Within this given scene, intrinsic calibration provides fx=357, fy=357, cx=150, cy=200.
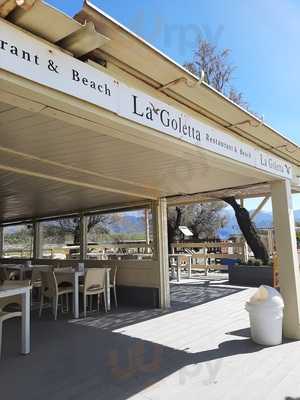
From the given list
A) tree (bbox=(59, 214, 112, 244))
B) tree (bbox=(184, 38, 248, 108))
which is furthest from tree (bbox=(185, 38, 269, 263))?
tree (bbox=(59, 214, 112, 244))

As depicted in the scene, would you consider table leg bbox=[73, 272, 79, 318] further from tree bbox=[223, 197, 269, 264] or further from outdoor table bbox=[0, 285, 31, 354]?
tree bbox=[223, 197, 269, 264]

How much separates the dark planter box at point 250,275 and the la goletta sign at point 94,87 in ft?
22.0

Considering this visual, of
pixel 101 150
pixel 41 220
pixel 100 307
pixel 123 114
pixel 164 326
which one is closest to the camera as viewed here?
pixel 123 114

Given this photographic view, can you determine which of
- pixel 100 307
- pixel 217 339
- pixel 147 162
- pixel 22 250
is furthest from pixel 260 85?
pixel 22 250

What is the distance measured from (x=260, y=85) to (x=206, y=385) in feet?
12.8

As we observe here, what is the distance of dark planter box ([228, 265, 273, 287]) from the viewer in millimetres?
9817

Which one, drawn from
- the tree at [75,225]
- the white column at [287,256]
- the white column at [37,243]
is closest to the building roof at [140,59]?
the white column at [287,256]

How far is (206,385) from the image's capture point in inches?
131

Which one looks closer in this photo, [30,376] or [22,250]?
[30,376]

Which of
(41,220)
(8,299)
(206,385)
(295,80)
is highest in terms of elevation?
(295,80)

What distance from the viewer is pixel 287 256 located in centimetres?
503

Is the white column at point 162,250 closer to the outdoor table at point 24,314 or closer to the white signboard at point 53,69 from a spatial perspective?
the outdoor table at point 24,314

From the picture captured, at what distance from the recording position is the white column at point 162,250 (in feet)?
23.8

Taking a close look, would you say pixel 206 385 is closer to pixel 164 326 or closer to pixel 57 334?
pixel 164 326
